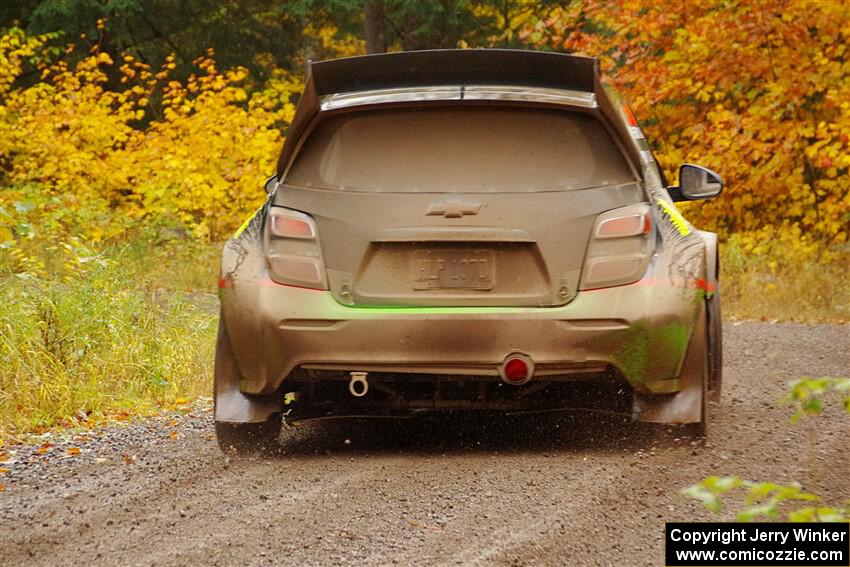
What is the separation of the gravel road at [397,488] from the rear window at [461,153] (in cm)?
122

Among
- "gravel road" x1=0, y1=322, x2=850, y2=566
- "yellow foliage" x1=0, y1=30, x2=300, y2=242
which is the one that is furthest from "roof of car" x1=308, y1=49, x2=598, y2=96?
"yellow foliage" x1=0, y1=30, x2=300, y2=242

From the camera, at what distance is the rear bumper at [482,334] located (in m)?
5.50

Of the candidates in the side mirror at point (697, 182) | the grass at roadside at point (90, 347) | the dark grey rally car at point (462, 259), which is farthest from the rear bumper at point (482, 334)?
the grass at roadside at point (90, 347)

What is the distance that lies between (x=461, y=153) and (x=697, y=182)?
5.36 ft

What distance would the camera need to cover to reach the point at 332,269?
5633mm

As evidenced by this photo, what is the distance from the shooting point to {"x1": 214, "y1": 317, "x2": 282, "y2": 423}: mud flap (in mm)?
5891

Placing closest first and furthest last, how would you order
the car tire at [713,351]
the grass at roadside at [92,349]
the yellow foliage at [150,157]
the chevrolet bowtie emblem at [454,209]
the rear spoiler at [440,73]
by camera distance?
the chevrolet bowtie emblem at [454,209]
the rear spoiler at [440,73]
the car tire at [713,351]
the grass at roadside at [92,349]
the yellow foliage at [150,157]

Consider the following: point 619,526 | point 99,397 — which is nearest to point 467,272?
point 619,526

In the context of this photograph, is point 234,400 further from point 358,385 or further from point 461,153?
point 461,153

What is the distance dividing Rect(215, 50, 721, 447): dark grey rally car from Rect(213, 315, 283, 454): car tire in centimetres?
1

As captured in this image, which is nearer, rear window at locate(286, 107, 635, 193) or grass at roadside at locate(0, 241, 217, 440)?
rear window at locate(286, 107, 635, 193)

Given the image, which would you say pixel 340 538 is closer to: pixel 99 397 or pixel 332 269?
pixel 332 269

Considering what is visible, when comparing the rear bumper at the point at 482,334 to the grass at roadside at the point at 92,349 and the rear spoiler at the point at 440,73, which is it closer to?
the rear spoiler at the point at 440,73

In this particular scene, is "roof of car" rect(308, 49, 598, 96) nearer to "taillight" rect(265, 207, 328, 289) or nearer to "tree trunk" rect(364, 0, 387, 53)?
"taillight" rect(265, 207, 328, 289)
